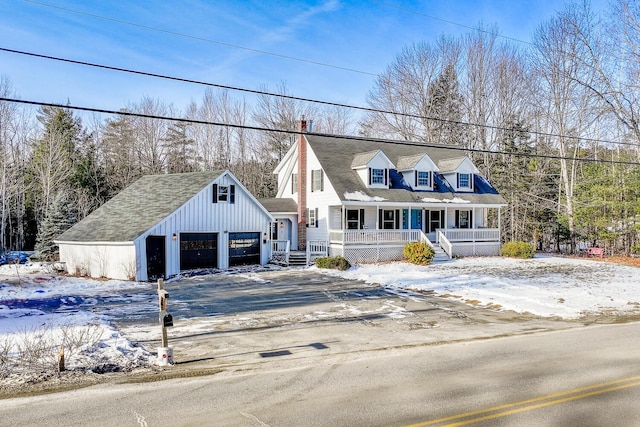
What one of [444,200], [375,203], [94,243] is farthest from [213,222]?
[444,200]

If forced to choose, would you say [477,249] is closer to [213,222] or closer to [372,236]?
[372,236]

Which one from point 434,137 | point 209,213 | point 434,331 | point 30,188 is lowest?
point 434,331

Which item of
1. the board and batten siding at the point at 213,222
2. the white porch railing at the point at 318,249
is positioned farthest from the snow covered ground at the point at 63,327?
the white porch railing at the point at 318,249

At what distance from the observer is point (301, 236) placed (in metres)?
31.7

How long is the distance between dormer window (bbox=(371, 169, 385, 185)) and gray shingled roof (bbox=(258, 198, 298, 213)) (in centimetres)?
576

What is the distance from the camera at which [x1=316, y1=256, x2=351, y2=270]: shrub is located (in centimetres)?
2527

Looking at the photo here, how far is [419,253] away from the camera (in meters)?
27.2

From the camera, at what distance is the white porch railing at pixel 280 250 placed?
92.2 feet

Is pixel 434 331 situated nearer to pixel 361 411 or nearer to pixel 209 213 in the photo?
pixel 361 411

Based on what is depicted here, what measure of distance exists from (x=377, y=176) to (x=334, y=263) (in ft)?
25.6

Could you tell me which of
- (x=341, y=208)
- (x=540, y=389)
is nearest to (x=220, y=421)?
(x=540, y=389)

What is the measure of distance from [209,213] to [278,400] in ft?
66.3

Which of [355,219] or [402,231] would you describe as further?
[355,219]

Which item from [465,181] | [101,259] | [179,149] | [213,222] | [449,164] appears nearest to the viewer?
[101,259]
